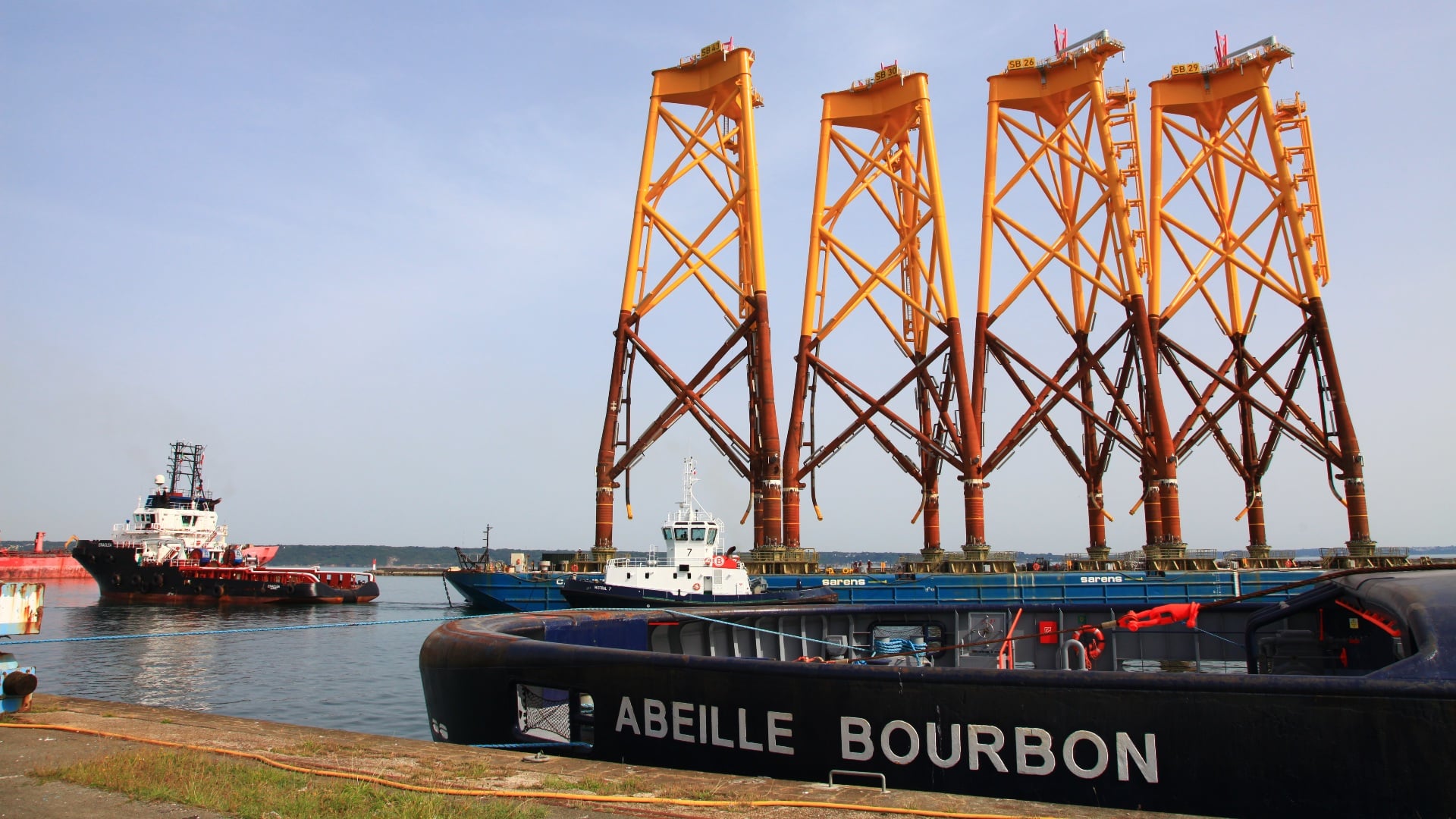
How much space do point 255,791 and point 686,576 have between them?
25594 mm

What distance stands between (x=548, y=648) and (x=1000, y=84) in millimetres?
41073

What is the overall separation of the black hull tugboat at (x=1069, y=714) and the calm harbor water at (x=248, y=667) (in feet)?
28.7

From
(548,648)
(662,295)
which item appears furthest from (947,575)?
(548,648)

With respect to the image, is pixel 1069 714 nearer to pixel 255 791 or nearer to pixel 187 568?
pixel 255 791

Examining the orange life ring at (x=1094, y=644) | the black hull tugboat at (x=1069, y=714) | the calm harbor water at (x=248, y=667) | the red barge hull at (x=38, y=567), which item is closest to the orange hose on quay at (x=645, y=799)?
the black hull tugboat at (x=1069, y=714)

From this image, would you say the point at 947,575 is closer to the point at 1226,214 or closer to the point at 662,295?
the point at 662,295

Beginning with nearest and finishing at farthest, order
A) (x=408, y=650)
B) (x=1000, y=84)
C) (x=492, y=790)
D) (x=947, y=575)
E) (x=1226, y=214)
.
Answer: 1. (x=492, y=790)
2. (x=408, y=650)
3. (x=947, y=575)
4. (x=1000, y=84)
5. (x=1226, y=214)

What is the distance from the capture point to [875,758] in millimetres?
6758

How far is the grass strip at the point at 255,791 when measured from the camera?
17.9 feet

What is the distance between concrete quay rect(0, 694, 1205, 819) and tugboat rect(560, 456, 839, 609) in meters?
22.2

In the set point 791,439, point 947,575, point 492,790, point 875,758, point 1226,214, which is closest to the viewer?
point 492,790

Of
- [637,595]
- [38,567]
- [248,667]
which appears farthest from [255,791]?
[38,567]

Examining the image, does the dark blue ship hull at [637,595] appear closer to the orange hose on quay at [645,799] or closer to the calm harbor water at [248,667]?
the calm harbor water at [248,667]

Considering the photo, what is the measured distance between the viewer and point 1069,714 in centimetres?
631
